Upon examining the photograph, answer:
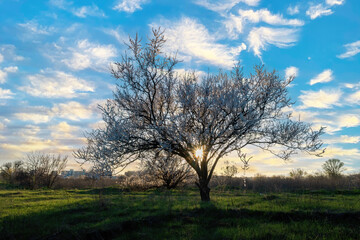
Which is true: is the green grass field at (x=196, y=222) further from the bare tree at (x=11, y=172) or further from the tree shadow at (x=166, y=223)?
the bare tree at (x=11, y=172)

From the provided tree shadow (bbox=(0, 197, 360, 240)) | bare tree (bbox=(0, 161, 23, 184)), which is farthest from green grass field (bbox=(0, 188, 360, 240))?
bare tree (bbox=(0, 161, 23, 184))

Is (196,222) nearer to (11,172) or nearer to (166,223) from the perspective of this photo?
(166,223)

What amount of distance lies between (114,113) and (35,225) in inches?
268

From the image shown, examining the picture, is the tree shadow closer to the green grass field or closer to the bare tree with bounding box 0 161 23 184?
the green grass field

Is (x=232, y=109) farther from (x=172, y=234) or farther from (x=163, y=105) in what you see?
(x=172, y=234)

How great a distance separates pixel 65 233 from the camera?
1012 cm

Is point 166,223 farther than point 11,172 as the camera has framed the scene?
No

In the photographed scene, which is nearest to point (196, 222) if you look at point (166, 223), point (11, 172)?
point (166, 223)

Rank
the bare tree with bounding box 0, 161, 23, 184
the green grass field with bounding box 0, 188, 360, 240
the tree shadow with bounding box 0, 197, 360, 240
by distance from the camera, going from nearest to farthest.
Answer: the green grass field with bounding box 0, 188, 360, 240 → the tree shadow with bounding box 0, 197, 360, 240 → the bare tree with bounding box 0, 161, 23, 184

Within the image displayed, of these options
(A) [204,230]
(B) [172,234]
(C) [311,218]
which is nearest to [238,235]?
(A) [204,230]

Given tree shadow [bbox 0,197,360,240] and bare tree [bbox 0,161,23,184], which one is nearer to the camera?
tree shadow [bbox 0,197,360,240]

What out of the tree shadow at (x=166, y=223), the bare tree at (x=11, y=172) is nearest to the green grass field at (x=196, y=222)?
the tree shadow at (x=166, y=223)

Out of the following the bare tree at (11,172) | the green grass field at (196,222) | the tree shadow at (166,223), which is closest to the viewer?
the green grass field at (196,222)

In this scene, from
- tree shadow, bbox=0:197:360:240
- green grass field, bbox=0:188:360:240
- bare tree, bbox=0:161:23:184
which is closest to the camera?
green grass field, bbox=0:188:360:240
